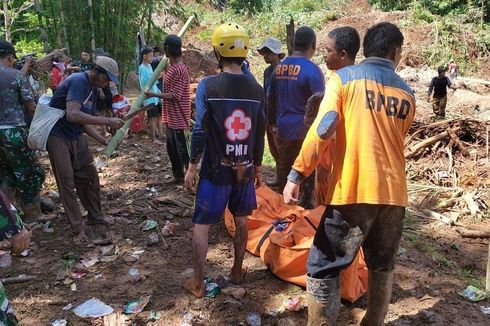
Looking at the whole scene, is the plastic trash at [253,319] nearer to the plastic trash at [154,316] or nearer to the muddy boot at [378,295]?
the plastic trash at [154,316]

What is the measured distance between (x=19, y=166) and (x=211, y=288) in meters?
2.56

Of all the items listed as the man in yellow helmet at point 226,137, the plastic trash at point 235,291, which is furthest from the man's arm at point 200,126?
the plastic trash at point 235,291

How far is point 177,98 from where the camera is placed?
5555mm

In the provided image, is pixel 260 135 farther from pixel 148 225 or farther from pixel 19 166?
pixel 19 166

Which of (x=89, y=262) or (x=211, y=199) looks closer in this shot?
(x=211, y=199)

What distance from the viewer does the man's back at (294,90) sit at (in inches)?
179

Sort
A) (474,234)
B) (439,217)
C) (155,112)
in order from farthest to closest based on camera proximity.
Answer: (155,112)
(439,217)
(474,234)

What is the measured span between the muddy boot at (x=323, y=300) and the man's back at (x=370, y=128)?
0.51 m

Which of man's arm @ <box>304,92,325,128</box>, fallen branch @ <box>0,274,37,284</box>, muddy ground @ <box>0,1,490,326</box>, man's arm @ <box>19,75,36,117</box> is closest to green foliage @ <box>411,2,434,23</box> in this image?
muddy ground @ <box>0,1,490,326</box>

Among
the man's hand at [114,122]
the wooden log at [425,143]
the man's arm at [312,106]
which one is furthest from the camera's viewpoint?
the wooden log at [425,143]

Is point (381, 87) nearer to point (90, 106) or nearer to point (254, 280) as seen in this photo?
point (254, 280)

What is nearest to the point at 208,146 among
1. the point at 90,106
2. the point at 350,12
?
the point at 90,106

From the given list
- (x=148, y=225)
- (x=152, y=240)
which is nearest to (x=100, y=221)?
(x=148, y=225)

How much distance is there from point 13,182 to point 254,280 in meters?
2.85
